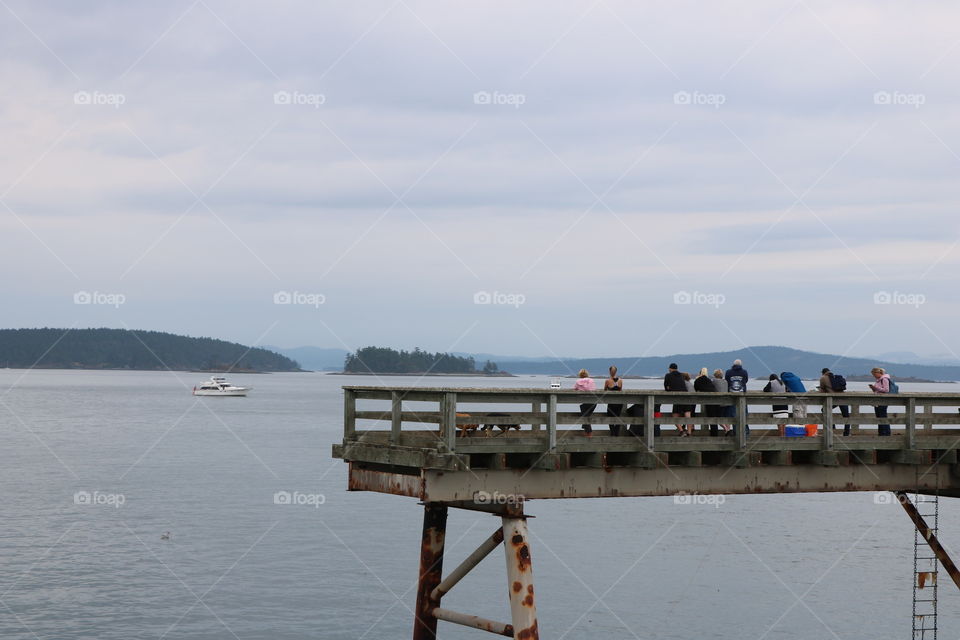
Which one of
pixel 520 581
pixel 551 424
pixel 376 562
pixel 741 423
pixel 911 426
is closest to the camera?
pixel 551 424

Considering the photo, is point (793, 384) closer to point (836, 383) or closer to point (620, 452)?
point (836, 383)

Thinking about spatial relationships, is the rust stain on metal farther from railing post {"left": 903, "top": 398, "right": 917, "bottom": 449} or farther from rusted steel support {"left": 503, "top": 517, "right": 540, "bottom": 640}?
railing post {"left": 903, "top": 398, "right": 917, "bottom": 449}

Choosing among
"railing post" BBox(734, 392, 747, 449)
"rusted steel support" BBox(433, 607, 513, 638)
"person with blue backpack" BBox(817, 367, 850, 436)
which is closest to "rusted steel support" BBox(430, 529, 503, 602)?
"rusted steel support" BBox(433, 607, 513, 638)

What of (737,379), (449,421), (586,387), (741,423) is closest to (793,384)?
(737,379)

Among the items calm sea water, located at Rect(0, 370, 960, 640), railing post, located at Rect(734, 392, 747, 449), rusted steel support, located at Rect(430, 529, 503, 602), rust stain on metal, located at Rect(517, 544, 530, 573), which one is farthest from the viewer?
calm sea water, located at Rect(0, 370, 960, 640)

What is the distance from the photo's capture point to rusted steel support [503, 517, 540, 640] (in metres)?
17.2

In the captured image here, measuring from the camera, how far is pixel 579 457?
59.5ft

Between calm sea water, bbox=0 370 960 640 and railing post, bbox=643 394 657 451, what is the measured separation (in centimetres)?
1329

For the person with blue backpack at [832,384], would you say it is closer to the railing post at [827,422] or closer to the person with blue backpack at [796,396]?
the person with blue backpack at [796,396]

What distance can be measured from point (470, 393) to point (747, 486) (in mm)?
5737

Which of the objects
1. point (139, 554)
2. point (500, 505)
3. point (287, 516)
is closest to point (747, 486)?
point (500, 505)

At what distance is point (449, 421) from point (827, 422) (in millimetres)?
7585

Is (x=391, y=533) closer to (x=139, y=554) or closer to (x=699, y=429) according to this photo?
(x=139, y=554)

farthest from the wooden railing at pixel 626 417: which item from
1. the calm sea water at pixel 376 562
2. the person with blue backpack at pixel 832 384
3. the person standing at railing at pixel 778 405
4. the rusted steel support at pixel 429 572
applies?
the calm sea water at pixel 376 562
